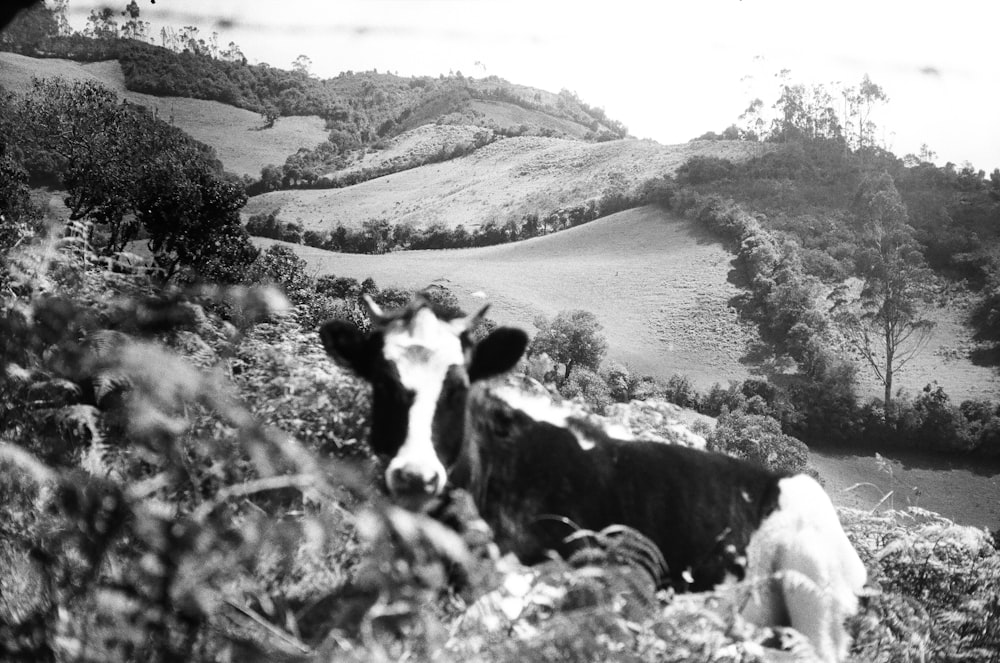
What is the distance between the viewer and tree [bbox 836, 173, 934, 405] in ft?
121

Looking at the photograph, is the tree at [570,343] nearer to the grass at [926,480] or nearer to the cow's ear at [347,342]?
the cow's ear at [347,342]

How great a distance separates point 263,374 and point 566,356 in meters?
13.1

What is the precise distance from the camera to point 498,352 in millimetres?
3758

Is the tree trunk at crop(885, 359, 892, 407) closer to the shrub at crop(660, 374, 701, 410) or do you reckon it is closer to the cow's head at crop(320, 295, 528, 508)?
the shrub at crop(660, 374, 701, 410)

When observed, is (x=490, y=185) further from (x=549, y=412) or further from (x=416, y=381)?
(x=416, y=381)

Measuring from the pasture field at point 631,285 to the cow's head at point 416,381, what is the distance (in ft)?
49.4

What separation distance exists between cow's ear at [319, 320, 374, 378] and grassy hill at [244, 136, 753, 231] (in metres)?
21.9

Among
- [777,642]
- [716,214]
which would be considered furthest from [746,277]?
[777,642]

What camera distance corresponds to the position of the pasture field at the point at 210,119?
20.9 meters

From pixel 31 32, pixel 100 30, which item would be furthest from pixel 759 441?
pixel 31 32

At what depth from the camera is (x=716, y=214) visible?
36.9 meters

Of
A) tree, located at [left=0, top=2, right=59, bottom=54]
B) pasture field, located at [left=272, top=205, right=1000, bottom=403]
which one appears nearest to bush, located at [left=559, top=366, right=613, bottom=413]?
pasture field, located at [left=272, top=205, right=1000, bottom=403]

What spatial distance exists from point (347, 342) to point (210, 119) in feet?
81.4

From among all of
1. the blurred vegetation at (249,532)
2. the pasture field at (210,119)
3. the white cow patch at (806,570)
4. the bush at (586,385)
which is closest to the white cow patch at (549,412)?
the blurred vegetation at (249,532)
